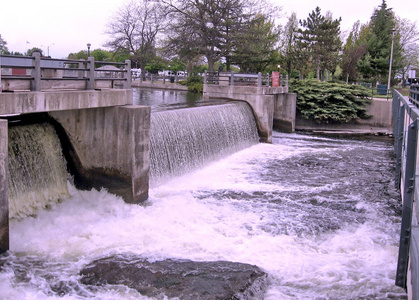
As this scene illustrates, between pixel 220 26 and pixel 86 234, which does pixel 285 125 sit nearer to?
pixel 220 26

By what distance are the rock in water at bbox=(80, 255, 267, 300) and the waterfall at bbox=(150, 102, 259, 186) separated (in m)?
5.46

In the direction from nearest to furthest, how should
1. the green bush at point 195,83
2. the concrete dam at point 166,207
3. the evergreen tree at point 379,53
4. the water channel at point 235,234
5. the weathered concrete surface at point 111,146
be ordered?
1. the water channel at point 235,234
2. the concrete dam at point 166,207
3. the weathered concrete surface at point 111,146
4. the green bush at point 195,83
5. the evergreen tree at point 379,53

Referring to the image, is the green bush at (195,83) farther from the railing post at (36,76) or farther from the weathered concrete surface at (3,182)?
the weathered concrete surface at (3,182)

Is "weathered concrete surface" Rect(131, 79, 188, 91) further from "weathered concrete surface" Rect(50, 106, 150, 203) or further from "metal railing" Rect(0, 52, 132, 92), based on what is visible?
"weathered concrete surface" Rect(50, 106, 150, 203)

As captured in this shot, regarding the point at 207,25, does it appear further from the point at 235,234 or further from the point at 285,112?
the point at 235,234

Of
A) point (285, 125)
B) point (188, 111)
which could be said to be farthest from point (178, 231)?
point (285, 125)

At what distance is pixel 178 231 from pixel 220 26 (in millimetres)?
30992

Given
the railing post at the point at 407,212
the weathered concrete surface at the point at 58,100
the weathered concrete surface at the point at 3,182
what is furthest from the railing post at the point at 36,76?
the railing post at the point at 407,212

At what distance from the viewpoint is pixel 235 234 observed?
9.59m

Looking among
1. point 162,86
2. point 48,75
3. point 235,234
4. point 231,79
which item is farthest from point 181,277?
point 162,86

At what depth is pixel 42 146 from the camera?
10.8 metres

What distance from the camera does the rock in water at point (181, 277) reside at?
278 inches

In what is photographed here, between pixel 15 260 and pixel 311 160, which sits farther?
pixel 311 160

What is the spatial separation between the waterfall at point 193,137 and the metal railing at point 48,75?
2968 mm
